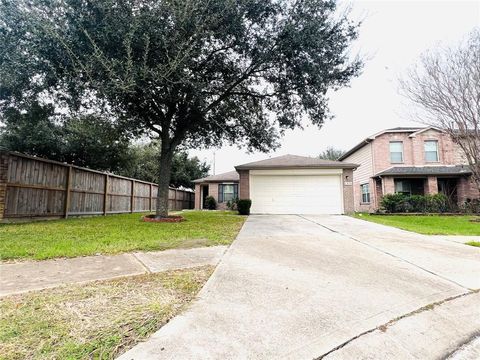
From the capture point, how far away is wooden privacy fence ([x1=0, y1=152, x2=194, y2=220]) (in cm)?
761

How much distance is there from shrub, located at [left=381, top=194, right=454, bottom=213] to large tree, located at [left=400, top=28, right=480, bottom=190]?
111 inches

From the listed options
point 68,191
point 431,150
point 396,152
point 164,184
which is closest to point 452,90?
point 396,152

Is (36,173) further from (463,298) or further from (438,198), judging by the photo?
(438,198)

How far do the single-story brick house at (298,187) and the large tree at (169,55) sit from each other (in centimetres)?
410

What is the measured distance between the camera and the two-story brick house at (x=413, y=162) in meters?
16.0

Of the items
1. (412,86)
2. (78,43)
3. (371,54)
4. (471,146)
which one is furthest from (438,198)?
(78,43)

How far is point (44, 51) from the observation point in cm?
714

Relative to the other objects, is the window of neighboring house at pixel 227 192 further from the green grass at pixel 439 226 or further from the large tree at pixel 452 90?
the large tree at pixel 452 90

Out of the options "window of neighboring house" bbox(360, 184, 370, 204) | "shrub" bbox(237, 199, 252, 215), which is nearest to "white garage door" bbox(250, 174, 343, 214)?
"shrub" bbox(237, 199, 252, 215)

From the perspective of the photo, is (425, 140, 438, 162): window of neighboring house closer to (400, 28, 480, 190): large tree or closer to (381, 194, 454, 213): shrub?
(381, 194, 454, 213): shrub

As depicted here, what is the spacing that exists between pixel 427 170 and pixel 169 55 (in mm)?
15829

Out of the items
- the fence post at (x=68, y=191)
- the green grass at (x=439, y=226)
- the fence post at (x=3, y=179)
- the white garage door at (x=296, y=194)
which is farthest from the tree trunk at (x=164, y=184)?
the green grass at (x=439, y=226)

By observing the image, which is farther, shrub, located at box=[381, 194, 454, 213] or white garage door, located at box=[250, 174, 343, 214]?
shrub, located at box=[381, 194, 454, 213]

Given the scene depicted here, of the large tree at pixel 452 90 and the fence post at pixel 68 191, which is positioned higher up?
the large tree at pixel 452 90
